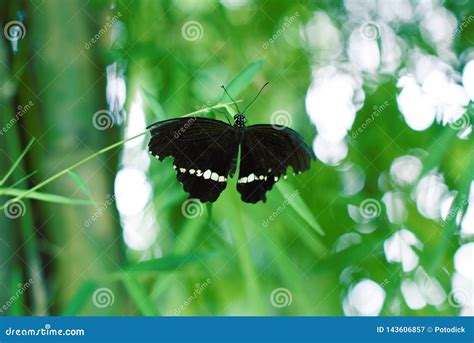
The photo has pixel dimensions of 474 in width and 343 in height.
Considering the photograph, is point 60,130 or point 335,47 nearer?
point 60,130

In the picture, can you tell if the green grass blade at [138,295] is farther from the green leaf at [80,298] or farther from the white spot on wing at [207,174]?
the white spot on wing at [207,174]

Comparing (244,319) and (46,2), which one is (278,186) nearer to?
(244,319)

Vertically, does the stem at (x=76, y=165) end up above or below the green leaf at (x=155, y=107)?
below

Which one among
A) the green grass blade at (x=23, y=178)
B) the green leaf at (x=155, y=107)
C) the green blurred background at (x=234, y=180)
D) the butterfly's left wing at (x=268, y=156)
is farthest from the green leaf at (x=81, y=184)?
the butterfly's left wing at (x=268, y=156)

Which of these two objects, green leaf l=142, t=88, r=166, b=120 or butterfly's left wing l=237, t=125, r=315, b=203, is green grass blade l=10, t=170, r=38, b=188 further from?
butterfly's left wing l=237, t=125, r=315, b=203

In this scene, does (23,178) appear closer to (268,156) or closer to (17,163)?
(17,163)

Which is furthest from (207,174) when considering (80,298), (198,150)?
(80,298)

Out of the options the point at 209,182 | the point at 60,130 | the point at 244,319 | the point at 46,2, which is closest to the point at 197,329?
the point at 244,319
